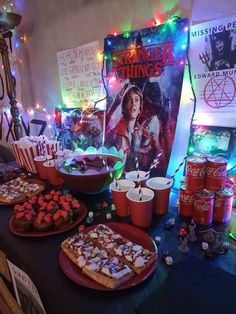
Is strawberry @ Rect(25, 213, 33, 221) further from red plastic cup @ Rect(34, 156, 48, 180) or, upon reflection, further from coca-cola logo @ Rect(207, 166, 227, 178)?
coca-cola logo @ Rect(207, 166, 227, 178)

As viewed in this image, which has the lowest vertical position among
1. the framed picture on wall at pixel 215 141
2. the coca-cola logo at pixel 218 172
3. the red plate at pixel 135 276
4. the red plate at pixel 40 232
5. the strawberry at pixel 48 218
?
the red plate at pixel 40 232

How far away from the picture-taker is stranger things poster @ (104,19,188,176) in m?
0.99

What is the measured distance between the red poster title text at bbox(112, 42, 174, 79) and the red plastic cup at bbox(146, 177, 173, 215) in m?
0.46

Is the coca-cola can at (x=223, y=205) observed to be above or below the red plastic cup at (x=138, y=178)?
below

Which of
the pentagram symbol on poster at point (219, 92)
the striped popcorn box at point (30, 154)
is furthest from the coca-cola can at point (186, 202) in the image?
the striped popcorn box at point (30, 154)

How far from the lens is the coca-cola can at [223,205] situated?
0.81 meters

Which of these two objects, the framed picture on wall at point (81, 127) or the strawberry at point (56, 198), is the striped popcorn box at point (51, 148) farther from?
the strawberry at point (56, 198)

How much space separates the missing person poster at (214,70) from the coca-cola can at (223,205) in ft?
0.84

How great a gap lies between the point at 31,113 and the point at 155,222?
4.70ft

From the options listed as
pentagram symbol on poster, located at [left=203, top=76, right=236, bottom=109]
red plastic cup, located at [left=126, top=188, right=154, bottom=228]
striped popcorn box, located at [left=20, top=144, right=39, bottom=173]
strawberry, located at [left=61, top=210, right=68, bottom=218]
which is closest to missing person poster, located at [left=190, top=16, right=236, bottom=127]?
pentagram symbol on poster, located at [left=203, top=76, right=236, bottom=109]

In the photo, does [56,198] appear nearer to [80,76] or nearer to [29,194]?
[29,194]

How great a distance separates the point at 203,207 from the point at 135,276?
0.34 m

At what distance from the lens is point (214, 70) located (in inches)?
35.4

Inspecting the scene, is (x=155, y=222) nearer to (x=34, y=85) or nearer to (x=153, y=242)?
(x=153, y=242)
